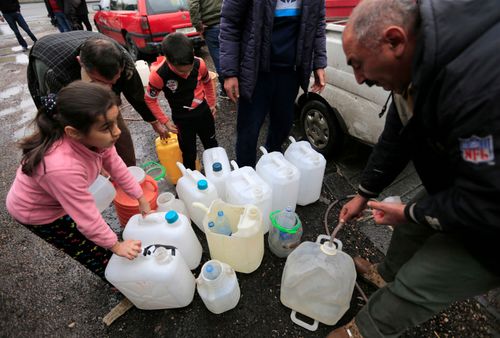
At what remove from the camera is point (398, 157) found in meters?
1.46

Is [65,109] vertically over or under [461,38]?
under

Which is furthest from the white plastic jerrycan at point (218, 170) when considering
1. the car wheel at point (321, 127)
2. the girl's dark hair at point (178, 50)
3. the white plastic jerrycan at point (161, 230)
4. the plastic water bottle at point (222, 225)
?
the car wheel at point (321, 127)

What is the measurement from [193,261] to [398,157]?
1.58 meters

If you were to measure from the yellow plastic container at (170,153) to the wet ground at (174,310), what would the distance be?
72 cm

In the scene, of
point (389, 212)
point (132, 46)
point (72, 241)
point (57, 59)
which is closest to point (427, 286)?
point (389, 212)

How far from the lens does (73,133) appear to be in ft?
4.16

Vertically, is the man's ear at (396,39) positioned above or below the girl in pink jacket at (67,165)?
above

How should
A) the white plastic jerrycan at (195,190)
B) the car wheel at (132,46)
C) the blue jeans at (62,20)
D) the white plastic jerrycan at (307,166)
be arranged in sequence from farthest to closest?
the blue jeans at (62,20) < the car wheel at (132,46) < the white plastic jerrycan at (307,166) < the white plastic jerrycan at (195,190)

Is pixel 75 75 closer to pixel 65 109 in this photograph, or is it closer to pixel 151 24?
pixel 65 109

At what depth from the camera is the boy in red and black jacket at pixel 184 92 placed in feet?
7.11

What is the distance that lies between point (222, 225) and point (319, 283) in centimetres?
78

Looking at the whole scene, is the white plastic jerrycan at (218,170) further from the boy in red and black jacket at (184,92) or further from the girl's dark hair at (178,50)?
the girl's dark hair at (178,50)

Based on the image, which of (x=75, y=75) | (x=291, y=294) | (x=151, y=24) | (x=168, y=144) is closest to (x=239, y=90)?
(x=168, y=144)

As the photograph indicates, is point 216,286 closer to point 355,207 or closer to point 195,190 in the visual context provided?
point 195,190
